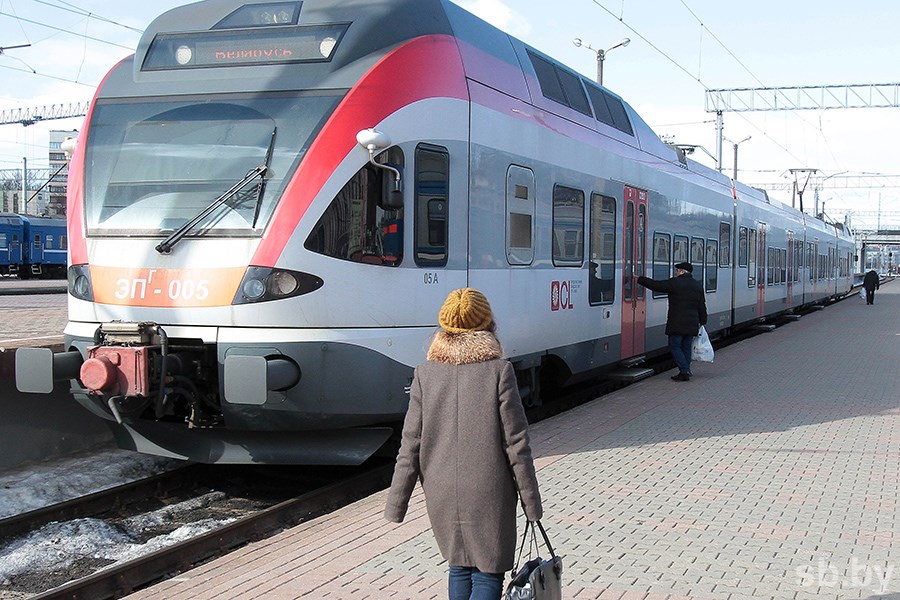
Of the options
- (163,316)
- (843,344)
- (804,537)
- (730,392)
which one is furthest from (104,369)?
(843,344)

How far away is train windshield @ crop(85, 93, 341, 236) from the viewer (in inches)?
279

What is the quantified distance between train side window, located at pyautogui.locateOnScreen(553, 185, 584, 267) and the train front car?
2.36 meters

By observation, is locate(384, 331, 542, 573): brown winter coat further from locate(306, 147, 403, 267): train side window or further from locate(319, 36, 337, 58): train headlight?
locate(319, 36, 337, 58): train headlight

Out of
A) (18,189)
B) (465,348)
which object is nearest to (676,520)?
(465,348)

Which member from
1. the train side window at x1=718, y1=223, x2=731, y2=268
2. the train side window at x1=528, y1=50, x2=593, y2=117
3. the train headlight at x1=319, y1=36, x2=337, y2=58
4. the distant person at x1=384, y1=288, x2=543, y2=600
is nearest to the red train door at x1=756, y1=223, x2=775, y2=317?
the train side window at x1=718, y1=223, x2=731, y2=268

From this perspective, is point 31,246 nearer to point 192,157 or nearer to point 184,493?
point 184,493

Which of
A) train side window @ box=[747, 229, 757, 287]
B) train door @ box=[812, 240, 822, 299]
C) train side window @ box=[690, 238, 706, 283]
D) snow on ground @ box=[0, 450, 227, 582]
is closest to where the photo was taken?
snow on ground @ box=[0, 450, 227, 582]

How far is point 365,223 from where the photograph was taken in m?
7.26

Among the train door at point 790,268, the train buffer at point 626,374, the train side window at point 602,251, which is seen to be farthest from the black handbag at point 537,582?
the train door at point 790,268

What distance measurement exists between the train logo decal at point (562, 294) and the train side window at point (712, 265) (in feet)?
24.0

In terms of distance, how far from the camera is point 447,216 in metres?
7.95

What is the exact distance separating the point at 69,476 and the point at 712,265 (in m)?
12.2

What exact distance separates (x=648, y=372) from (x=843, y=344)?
854 cm

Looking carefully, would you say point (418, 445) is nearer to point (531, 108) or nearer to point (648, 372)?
point (531, 108)
